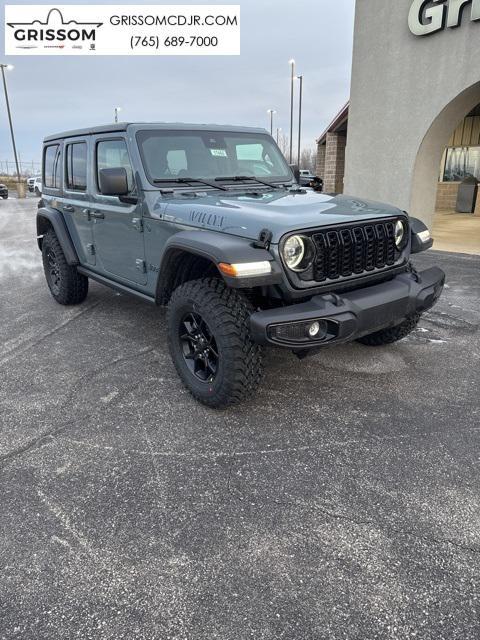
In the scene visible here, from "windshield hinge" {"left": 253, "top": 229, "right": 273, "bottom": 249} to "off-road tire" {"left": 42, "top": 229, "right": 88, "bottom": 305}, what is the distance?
128 inches

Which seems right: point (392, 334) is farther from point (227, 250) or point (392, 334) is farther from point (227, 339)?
point (227, 250)

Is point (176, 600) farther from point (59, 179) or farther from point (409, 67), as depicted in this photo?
point (409, 67)

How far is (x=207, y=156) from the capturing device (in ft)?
13.6

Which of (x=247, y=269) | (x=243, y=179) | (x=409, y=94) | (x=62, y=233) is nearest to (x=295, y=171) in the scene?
(x=243, y=179)

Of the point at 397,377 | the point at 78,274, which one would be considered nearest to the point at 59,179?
the point at 78,274

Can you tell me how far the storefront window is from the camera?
16766 millimetres

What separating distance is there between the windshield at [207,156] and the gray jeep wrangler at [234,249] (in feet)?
0.04

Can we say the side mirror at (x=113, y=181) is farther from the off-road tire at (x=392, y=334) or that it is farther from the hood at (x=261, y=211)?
the off-road tire at (x=392, y=334)

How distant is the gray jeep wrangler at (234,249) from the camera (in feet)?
9.39

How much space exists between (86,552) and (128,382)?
1742 millimetres

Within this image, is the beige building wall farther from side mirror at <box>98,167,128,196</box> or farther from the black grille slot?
side mirror at <box>98,167,128,196</box>

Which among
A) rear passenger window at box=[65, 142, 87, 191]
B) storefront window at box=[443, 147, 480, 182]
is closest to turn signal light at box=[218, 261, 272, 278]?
rear passenger window at box=[65, 142, 87, 191]

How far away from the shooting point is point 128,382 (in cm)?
376

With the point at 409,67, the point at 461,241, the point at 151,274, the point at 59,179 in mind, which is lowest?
the point at 461,241
